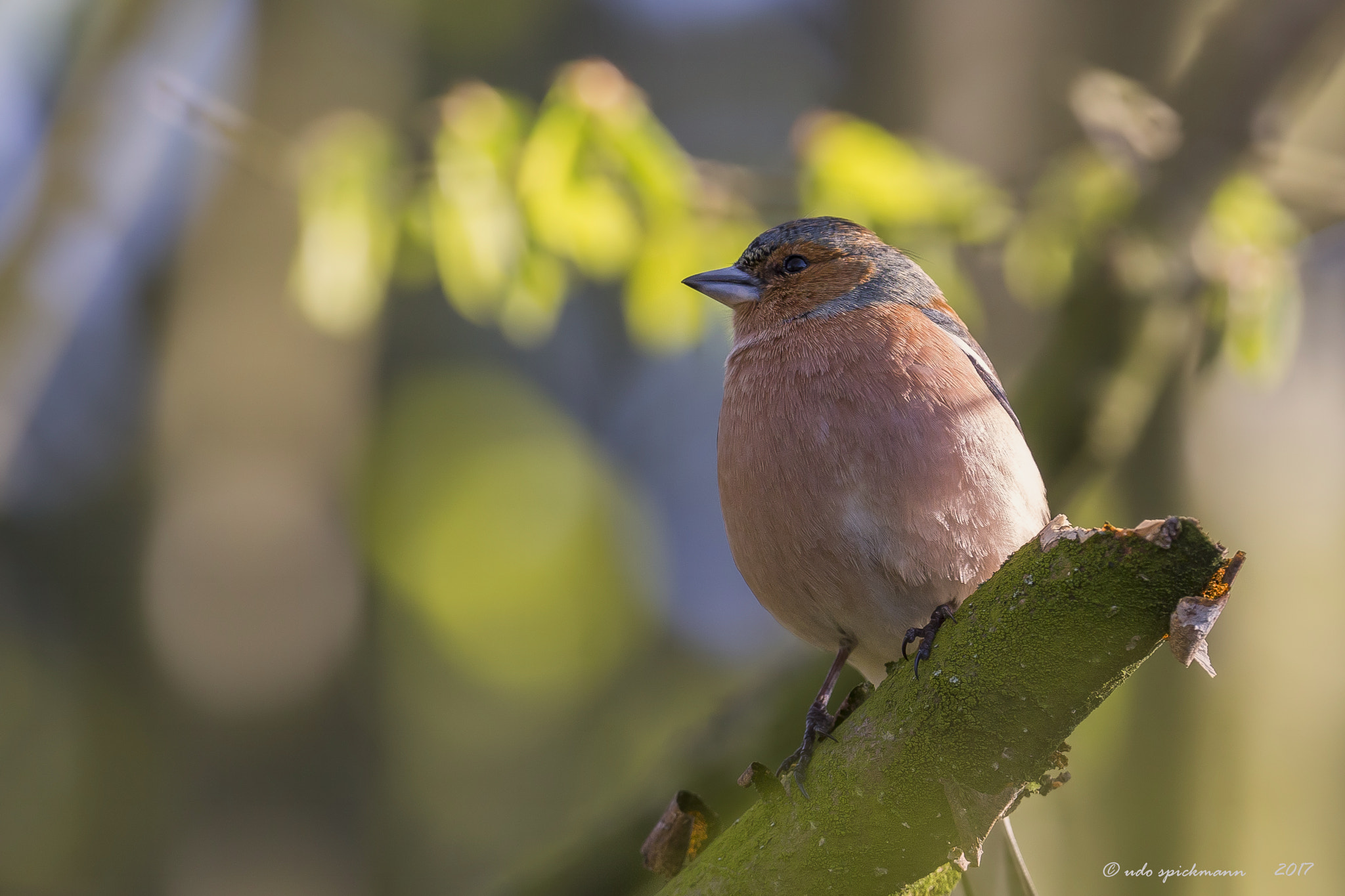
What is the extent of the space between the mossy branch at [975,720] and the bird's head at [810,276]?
1.91 metres

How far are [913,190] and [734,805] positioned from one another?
2.69m

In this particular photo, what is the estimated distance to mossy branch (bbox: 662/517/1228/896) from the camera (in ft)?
6.35

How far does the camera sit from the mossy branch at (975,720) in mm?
1936

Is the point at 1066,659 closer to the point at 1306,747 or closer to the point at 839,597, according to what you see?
the point at 839,597

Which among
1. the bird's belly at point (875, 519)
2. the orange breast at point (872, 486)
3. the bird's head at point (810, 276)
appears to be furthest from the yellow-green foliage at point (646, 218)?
the bird's belly at point (875, 519)

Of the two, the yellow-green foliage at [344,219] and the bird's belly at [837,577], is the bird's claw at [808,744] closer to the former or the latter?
the bird's belly at [837,577]

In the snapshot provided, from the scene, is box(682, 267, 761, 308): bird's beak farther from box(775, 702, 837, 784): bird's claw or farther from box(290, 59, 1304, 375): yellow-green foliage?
box(775, 702, 837, 784): bird's claw

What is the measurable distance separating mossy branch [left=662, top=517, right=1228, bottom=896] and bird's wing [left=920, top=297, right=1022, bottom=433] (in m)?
1.41

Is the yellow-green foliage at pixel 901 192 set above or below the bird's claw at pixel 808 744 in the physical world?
above

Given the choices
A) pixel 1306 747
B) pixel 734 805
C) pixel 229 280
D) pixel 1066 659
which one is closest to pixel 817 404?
pixel 1066 659

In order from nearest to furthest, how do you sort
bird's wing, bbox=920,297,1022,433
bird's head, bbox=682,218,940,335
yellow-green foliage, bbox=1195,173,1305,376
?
bird's wing, bbox=920,297,1022,433 < bird's head, bbox=682,218,940,335 < yellow-green foliage, bbox=1195,173,1305,376

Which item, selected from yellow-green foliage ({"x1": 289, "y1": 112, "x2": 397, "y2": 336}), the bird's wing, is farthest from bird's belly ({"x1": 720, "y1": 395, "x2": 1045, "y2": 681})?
yellow-green foliage ({"x1": 289, "y1": 112, "x2": 397, "y2": 336})

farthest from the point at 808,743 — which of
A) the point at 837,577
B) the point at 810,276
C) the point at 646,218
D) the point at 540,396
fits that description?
the point at 540,396

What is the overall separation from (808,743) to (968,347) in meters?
1.62
